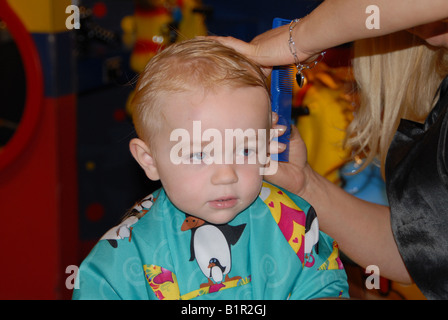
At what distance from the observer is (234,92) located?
78 centimetres

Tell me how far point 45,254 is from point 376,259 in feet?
3.63

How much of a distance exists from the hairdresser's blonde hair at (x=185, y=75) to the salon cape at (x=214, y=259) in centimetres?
16

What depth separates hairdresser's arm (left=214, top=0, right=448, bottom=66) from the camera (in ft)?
2.34

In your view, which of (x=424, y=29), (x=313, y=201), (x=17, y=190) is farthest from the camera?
(x=17, y=190)

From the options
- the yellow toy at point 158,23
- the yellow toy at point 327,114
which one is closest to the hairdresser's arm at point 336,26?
the yellow toy at point 327,114

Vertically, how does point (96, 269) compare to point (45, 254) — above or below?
above

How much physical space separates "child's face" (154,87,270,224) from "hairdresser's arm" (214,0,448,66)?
9cm

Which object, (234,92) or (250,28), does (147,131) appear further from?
(250,28)

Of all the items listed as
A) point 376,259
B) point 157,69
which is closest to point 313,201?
point 376,259

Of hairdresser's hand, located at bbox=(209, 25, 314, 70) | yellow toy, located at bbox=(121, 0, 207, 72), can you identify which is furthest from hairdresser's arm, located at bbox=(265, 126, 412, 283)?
yellow toy, located at bbox=(121, 0, 207, 72)

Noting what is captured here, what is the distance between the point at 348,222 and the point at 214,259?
0.33 meters

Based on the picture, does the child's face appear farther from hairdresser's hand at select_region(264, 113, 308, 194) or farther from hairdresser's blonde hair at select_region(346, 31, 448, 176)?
hairdresser's blonde hair at select_region(346, 31, 448, 176)

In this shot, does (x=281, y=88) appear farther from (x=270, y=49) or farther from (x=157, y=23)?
(x=157, y=23)
